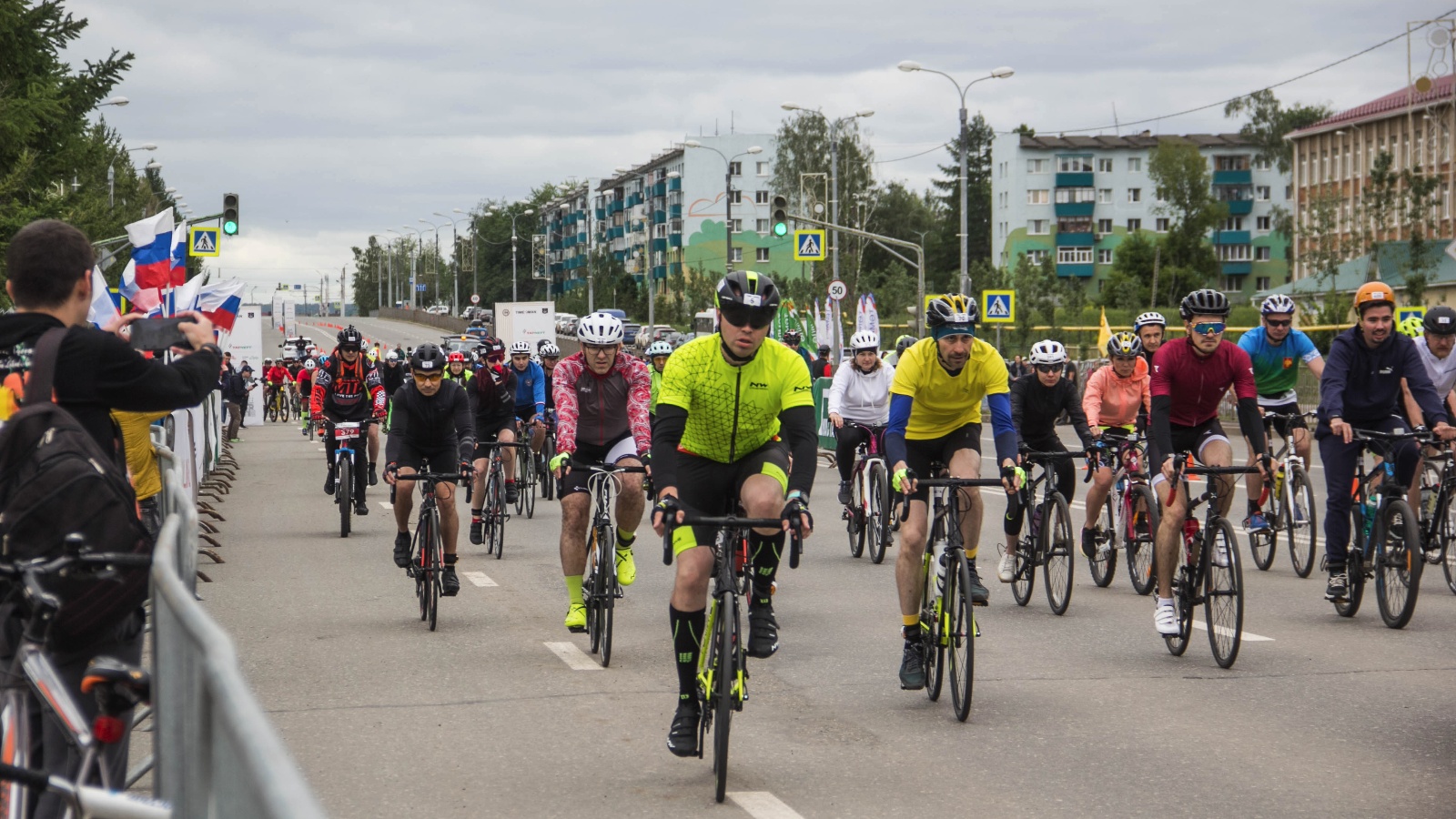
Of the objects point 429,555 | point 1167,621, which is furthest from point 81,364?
point 429,555

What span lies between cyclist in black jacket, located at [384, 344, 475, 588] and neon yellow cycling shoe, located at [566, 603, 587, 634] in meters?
1.95

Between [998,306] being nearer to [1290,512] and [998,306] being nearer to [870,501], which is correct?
[870,501]

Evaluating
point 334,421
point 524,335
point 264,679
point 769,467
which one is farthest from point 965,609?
point 524,335

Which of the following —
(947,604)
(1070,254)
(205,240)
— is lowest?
(947,604)

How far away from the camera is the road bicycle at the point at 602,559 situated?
375 inches

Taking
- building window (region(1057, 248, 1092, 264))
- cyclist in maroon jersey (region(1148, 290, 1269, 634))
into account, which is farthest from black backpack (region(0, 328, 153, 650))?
building window (region(1057, 248, 1092, 264))

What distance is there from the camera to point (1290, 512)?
13281mm

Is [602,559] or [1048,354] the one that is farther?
[1048,354]

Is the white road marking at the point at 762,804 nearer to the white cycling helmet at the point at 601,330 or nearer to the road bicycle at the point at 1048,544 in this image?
the white cycling helmet at the point at 601,330

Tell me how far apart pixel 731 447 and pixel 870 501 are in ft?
25.1

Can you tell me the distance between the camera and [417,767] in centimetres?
686

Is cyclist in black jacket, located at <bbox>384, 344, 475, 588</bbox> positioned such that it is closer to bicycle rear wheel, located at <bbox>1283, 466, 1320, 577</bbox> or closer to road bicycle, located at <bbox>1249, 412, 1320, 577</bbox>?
road bicycle, located at <bbox>1249, 412, 1320, 577</bbox>

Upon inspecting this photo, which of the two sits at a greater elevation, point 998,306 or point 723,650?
point 998,306

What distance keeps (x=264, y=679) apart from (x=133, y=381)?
4.70 meters
